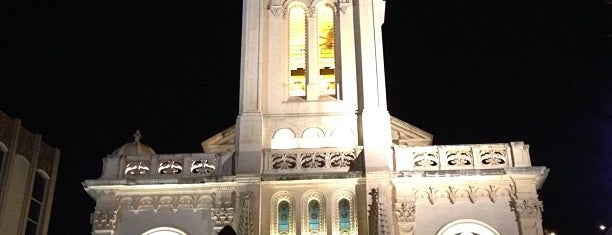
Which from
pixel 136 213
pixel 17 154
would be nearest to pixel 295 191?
pixel 136 213

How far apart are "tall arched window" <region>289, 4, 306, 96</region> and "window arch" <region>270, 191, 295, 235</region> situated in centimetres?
555

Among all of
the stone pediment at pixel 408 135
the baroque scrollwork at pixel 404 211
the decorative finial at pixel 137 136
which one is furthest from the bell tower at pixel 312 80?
the decorative finial at pixel 137 136

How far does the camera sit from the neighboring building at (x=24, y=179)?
40.1 meters

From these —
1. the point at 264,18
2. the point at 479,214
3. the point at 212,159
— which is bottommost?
the point at 479,214

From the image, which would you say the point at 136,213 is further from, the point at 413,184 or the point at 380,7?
the point at 380,7

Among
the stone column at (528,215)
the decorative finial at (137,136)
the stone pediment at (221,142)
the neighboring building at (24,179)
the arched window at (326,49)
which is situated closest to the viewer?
the stone column at (528,215)

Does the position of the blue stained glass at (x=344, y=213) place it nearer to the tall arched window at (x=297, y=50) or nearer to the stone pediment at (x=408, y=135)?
the tall arched window at (x=297, y=50)

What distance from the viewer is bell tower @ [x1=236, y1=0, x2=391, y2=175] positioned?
33.7 m

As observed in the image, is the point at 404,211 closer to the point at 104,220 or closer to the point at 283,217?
the point at 283,217

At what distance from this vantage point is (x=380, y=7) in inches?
1489

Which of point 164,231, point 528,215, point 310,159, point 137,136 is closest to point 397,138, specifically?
point 310,159

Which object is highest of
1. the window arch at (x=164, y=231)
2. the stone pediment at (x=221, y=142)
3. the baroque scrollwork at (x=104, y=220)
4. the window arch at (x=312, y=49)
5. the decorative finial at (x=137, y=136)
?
the window arch at (x=312, y=49)

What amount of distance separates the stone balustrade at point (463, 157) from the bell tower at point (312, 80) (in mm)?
1180

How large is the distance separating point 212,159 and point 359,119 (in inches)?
256
